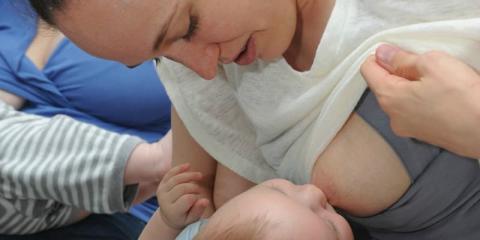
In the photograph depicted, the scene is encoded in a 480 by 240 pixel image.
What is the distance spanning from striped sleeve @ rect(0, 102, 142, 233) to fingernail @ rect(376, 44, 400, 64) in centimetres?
78

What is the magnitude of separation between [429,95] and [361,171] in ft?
0.52

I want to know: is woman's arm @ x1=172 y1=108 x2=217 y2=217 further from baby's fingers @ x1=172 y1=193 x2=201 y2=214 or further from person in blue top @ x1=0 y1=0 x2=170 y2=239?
person in blue top @ x1=0 y1=0 x2=170 y2=239

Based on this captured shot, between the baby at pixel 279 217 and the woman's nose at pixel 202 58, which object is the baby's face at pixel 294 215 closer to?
the baby at pixel 279 217

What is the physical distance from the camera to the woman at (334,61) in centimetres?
73

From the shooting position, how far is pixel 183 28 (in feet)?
2.48

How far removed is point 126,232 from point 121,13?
0.88 metres

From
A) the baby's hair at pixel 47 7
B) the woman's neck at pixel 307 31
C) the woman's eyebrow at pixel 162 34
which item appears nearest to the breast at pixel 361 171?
the woman's neck at pixel 307 31

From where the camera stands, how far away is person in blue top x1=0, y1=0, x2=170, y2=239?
4.99ft

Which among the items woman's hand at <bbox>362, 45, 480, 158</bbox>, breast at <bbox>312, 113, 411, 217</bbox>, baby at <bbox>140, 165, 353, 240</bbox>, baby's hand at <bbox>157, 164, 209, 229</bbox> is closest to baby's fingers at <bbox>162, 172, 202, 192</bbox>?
baby's hand at <bbox>157, 164, 209, 229</bbox>

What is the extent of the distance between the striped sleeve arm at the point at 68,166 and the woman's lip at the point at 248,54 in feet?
1.95

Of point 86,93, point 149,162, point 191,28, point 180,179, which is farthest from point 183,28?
point 86,93

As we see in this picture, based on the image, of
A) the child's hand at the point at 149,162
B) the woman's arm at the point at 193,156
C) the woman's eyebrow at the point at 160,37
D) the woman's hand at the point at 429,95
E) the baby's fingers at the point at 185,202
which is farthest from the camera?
the child's hand at the point at 149,162

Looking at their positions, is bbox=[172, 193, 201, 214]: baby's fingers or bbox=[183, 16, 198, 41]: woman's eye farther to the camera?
bbox=[172, 193, 201, 214]: baby's fingers

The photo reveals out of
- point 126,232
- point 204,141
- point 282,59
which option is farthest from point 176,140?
point 126,232
